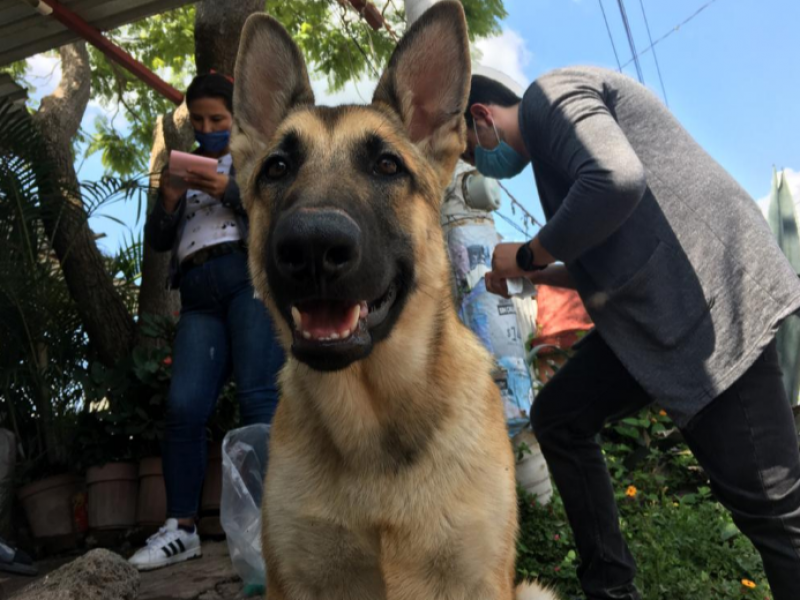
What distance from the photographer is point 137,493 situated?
5051 millimetres

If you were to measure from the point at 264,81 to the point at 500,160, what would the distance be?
1.23 metres

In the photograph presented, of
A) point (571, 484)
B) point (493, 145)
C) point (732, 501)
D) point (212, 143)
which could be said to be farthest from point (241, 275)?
Result: point (732, 501)

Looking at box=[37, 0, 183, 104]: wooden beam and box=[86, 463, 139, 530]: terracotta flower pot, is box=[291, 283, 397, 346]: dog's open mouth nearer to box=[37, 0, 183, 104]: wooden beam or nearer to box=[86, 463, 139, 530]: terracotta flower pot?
box=[86, 463, 139, 530]: terracotta flower pot

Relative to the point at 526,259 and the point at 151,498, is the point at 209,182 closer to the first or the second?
the point at 526,259

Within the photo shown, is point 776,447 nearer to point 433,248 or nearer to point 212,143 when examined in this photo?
point 433,248

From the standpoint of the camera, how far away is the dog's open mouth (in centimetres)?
203

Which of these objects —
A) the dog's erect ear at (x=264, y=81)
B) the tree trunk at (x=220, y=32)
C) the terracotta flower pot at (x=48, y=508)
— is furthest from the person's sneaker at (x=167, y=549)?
the tree trunk at (x=220, y=32)

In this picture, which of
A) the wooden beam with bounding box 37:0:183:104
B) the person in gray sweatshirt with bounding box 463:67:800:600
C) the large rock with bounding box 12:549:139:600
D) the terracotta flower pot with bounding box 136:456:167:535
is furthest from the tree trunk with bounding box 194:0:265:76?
the large rock with bounding box 12:549:139:600

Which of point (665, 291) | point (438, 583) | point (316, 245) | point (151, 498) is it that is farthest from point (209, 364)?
point (665, 291)

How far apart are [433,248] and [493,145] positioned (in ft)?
3.45

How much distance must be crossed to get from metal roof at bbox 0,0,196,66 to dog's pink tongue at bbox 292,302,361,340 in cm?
473

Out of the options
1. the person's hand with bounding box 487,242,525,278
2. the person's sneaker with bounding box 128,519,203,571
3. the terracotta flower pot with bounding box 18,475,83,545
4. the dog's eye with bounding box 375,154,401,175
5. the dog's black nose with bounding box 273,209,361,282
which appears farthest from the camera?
the terracotta flower pot with bounding box 18,475,83,545

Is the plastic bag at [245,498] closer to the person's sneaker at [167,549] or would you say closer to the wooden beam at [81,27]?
the person's sneaker at [167,549]

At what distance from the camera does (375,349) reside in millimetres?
2385
